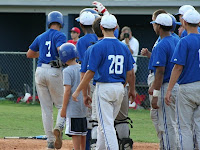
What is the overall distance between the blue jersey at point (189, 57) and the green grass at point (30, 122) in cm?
376

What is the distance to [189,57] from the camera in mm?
7086

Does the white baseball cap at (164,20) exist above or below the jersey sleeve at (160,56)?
above

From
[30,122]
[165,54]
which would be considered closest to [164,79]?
[165,54]

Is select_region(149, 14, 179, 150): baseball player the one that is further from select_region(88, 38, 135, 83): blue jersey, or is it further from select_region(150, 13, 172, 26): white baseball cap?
select_region(88, 38, 135, 83): blue jersey

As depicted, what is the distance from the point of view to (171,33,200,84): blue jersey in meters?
7.02

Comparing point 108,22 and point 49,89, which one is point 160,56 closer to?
point 108,22

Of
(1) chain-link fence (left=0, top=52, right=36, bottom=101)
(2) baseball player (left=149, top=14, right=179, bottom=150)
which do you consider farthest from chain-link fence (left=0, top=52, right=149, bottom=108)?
(2) baseball player (left=149, top=14, right=179, bottom=150)

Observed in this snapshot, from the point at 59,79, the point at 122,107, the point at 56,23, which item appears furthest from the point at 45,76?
the point at 122,107

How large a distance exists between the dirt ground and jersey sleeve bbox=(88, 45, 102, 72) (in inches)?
112

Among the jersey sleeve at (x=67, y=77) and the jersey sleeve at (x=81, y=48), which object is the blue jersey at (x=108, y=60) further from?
the jersey sleeve at (x=81, y=48)

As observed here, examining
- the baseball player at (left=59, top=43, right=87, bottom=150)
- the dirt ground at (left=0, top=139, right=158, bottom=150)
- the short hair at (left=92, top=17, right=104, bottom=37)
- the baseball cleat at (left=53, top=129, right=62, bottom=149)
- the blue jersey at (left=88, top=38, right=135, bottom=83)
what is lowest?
the dirt ground at (left=0, top=139, right=158, bottom=150)

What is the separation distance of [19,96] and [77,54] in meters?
10.3

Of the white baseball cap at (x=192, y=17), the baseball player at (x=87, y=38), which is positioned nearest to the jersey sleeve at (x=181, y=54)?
the white baseball cap at (x=192, y=17)

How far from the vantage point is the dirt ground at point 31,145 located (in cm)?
951
